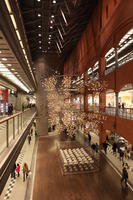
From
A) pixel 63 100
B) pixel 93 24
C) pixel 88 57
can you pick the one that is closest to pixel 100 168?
pixel 63 100

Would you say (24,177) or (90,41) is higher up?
(90,41)

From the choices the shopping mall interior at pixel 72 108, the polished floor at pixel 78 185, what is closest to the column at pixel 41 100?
the shopping mall interior at pixel 72 108

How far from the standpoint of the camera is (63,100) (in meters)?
18.6

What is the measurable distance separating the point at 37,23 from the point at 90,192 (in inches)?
560

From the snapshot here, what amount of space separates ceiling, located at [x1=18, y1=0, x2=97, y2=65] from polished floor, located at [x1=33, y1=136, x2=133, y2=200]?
38.6ft

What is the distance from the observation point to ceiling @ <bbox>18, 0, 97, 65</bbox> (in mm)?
12406

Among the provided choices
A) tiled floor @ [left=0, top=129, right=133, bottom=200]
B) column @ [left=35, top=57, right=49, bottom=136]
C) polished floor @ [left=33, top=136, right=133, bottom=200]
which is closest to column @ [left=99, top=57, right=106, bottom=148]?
tiled floor @ [left=0, top=129, right=133, bottom=200]

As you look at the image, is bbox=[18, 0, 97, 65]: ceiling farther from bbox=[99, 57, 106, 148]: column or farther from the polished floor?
the polished floor

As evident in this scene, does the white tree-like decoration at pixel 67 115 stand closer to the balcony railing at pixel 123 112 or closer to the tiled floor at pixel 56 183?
the balcony railing at pixel 123 112

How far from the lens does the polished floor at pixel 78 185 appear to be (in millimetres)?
8672

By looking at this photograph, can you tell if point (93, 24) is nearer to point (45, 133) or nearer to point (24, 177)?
point (24, 177)

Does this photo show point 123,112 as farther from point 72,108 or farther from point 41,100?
point 41,100

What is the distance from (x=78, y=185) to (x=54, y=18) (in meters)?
13.0

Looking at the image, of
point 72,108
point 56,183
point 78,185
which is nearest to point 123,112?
point 78,185
